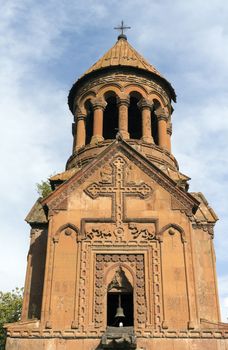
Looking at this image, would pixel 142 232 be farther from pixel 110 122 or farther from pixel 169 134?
pixel 110 122

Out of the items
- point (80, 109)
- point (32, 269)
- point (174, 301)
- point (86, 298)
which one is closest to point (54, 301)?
point (86, 298)

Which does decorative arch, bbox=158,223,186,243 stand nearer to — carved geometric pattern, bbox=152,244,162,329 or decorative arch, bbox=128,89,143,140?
carved geometric pattern, bbox=152,244,162,329

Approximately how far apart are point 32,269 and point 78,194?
266 centimetres

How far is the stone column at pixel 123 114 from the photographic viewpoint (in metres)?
17.6

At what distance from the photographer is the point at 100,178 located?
590 inches

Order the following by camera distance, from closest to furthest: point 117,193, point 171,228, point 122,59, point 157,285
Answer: point 157,285, point 171,228, point 117,193, point 122,59

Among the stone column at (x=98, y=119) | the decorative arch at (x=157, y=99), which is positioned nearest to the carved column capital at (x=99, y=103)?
the stone column at (x=98, y=119)

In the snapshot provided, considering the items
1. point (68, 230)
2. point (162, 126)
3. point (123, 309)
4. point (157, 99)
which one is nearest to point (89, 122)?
point (157, 99)

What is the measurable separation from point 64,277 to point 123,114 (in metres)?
7.08

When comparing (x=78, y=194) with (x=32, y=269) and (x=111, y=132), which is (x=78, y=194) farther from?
(x=111, y=132)

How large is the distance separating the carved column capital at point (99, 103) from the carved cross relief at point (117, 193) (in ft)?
12.5

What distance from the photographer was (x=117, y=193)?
1464 cm

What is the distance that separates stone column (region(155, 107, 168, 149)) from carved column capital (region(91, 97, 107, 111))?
7.01 feet

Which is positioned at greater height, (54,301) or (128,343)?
(54,301)
